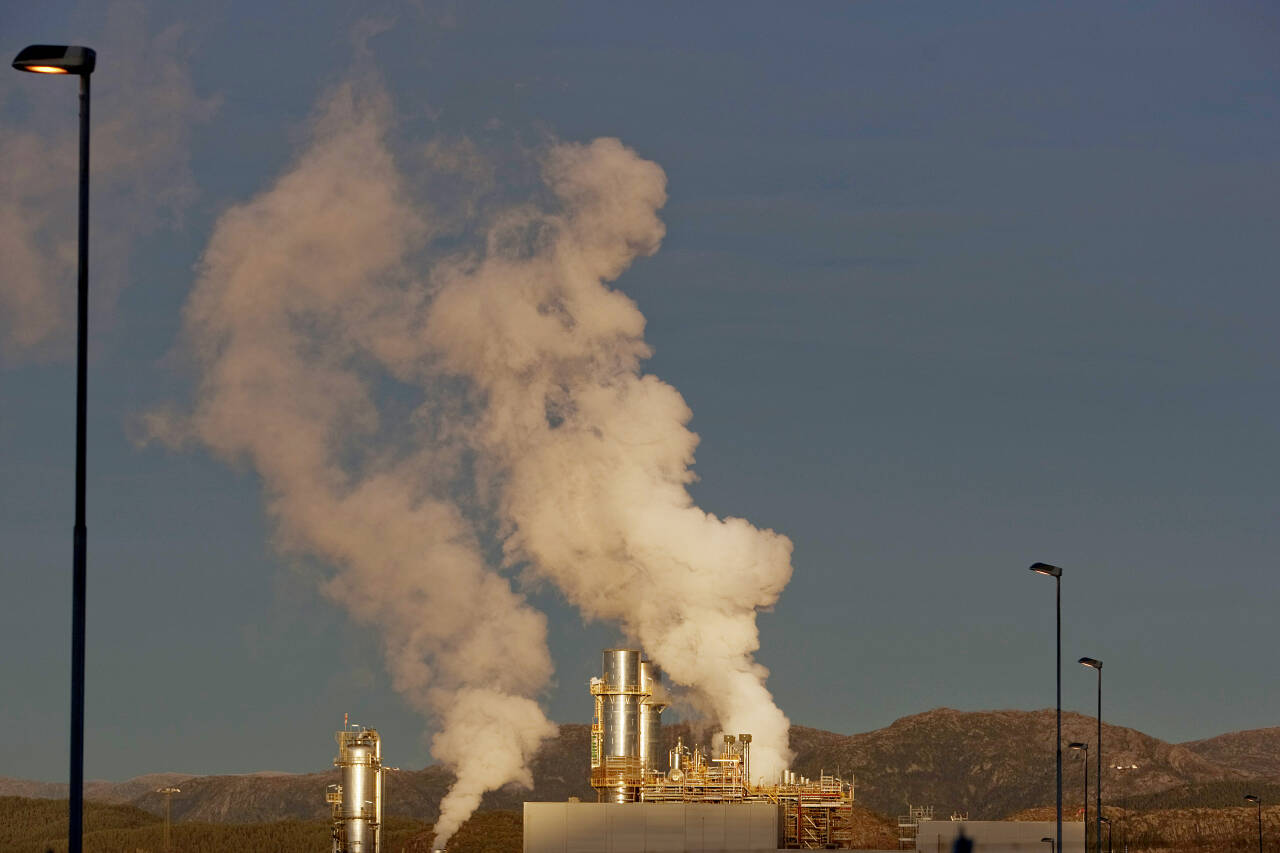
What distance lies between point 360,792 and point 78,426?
91.9 m

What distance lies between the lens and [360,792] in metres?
128

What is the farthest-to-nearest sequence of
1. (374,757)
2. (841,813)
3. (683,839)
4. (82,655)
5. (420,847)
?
(420,847)
(374,757)
(841,813)
(683,839)
(82,655)

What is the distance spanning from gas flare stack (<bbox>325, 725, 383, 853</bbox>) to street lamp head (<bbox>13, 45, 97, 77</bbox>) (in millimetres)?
93485

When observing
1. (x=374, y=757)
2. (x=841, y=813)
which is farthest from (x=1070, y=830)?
(x=374, y=757)

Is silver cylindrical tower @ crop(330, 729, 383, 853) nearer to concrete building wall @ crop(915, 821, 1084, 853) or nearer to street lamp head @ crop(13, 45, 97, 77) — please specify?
concrete building wall @ crop(915, 821, 1084, 853)

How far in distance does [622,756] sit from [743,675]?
945cm

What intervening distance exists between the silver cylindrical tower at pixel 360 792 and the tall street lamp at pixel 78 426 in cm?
8964

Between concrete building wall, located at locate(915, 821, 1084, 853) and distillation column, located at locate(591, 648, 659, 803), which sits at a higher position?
distillation column, located at locate(591, 648, 659, 803)

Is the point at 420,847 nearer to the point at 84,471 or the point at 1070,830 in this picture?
the point at 1070,830

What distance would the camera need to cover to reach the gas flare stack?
128 meters

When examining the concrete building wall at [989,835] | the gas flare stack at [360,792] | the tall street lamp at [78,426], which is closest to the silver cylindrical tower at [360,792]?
the gas flare stack at [360,792]

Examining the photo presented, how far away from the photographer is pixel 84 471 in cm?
3997

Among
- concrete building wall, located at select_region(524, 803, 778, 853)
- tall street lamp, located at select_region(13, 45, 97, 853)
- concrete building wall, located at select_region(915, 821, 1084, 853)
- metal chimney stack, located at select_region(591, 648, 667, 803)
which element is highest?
tall street lamp, located at select_region(13, 45, 97, 853)

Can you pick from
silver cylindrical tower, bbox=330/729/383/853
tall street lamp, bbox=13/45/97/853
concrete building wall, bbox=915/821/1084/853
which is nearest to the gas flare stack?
silver cylindrical tower, bbox=330/729/383/853
